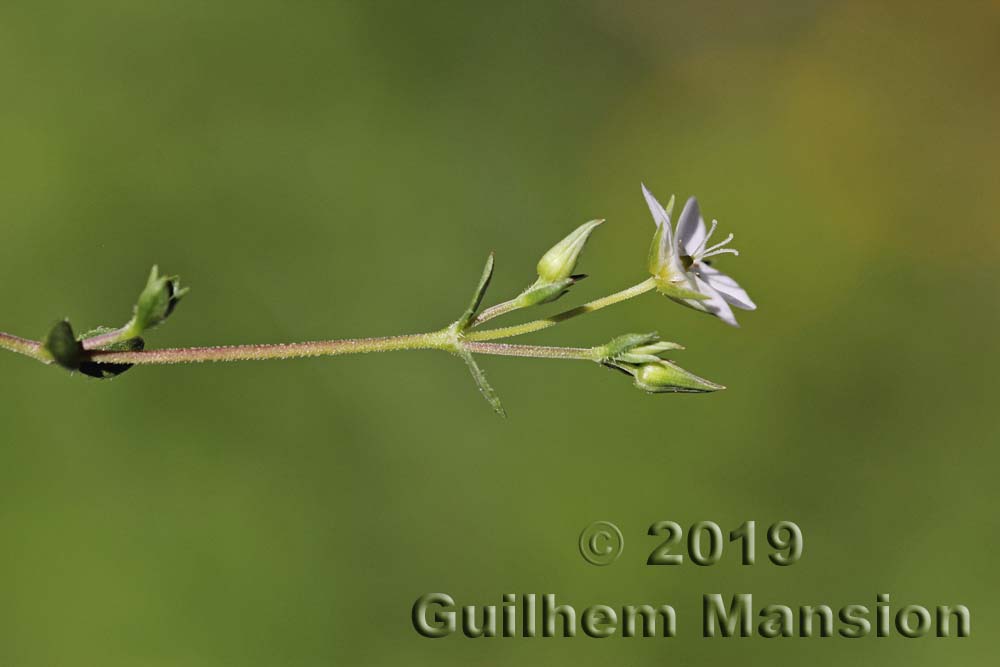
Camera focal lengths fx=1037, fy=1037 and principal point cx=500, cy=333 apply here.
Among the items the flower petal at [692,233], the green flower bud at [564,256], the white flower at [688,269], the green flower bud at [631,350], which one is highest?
the flower petal at [692,233]

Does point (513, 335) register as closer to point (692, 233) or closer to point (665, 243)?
point (665, 243)

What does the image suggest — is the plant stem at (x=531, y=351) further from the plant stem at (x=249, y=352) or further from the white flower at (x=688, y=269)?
the white flower at (x=688, y=269)

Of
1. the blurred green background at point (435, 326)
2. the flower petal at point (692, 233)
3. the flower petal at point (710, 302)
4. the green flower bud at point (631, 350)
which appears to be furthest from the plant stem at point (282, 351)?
the blurred green background at point (435, 326)

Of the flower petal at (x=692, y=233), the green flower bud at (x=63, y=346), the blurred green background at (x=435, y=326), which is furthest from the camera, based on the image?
the blurred green background at (x=435, y=326)

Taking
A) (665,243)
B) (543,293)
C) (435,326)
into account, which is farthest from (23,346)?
(435,326)

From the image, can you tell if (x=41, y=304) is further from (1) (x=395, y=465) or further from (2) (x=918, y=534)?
(2) (x=918, y=534)

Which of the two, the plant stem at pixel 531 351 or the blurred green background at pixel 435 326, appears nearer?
the plant stem at pixel 531 351

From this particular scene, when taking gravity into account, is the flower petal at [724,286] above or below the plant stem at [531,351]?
above

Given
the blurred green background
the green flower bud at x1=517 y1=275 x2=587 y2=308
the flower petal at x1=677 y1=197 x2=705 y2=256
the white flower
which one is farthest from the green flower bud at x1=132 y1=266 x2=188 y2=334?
the blurred green background
